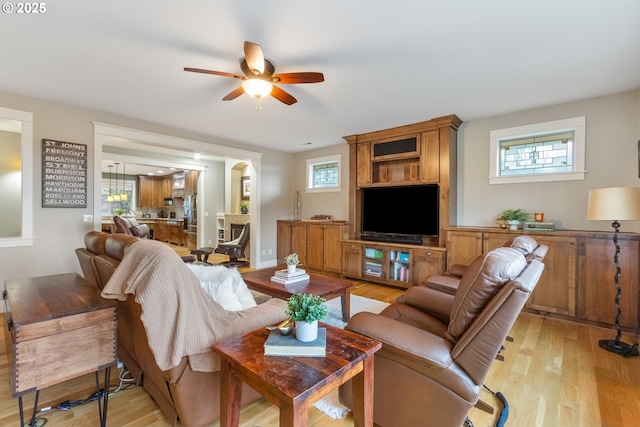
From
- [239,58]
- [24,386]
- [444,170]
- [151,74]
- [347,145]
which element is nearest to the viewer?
[24,386]

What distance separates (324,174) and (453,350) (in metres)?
5.16

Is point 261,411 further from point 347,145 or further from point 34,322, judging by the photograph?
point 347,145

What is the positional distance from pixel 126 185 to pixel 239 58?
10.2 meters

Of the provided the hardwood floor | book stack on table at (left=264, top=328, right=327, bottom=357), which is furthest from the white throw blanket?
the hardwood floor

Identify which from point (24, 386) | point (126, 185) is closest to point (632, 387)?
point (24, 386)

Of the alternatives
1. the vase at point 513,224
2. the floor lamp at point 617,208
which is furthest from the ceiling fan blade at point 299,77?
the vase at point 513,224

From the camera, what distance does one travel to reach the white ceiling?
77.6 inches

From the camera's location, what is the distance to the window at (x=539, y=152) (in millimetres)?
3492

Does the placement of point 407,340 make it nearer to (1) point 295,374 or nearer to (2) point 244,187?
(1) point 295,374

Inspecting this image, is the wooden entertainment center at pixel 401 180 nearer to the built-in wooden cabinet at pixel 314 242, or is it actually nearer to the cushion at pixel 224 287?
the built-in wooden cabinet at pixel 314 242

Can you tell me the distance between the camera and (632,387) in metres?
2.04

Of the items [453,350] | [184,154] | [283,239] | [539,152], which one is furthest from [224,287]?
[184,154]

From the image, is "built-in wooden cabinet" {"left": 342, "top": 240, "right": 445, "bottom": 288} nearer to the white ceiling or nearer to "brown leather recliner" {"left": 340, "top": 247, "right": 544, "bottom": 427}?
the white ceiling

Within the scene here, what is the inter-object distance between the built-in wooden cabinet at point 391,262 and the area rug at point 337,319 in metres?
0.77
